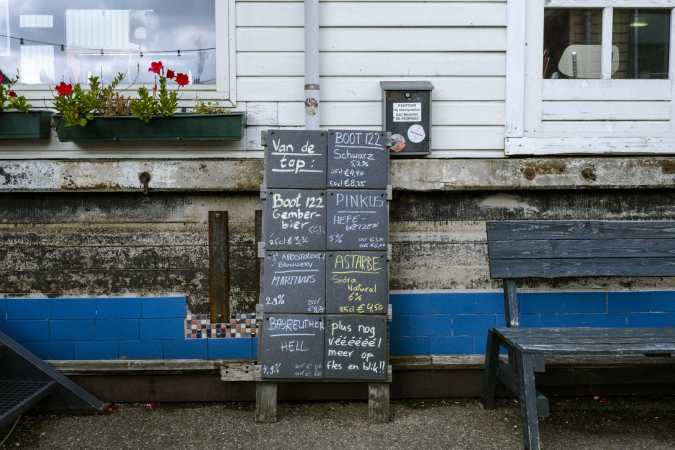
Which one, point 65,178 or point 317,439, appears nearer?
point 317,439

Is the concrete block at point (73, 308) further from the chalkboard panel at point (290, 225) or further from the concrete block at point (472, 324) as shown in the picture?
the concrete block at point (472, 324)

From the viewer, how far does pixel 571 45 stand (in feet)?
16.2

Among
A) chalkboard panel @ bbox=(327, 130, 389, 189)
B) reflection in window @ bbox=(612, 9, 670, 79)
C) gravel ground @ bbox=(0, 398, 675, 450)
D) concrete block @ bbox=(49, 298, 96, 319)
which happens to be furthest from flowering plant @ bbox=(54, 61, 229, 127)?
reflection in window @ bbox=(612, 9, 670, 79)

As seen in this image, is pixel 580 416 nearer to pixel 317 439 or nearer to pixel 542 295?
pixel 542 295

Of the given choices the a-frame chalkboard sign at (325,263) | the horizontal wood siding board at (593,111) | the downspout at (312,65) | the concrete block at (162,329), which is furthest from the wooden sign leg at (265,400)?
the horizontal wood siding board at (593,111)

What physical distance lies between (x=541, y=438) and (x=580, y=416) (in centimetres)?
48

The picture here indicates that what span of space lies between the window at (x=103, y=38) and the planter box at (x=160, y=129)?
0.35m

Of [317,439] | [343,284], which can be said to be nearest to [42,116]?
[343,284]

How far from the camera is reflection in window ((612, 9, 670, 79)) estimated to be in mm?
4938

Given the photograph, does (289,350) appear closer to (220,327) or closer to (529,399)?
(220,327)

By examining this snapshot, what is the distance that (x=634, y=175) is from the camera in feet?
15.6

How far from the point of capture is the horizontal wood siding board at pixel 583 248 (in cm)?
444

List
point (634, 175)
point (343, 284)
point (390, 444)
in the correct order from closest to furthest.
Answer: point (390, 444), point (343, 284), point (634, 175)

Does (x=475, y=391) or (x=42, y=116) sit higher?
(x=42, y=116)
